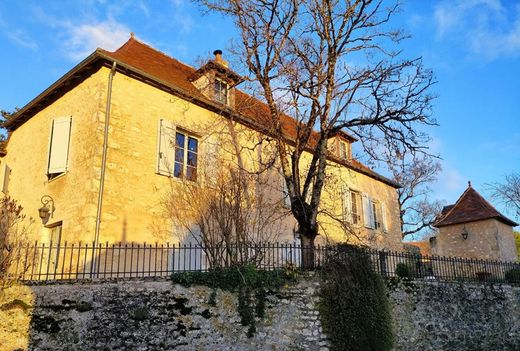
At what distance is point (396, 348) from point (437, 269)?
331 centimetres

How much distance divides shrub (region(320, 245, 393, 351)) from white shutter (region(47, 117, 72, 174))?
717cm

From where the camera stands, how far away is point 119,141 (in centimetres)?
1084

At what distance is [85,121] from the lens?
11.1 metres

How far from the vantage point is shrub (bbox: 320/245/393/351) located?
8.57 metres

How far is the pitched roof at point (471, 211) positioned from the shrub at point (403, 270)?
12338mm

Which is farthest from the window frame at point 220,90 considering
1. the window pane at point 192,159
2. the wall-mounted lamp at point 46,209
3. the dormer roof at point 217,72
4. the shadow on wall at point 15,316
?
the shadow on wall at point 15,316

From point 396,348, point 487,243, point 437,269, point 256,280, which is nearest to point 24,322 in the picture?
point 256,280

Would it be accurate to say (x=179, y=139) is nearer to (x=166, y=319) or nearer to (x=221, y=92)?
(x=221, y=92)

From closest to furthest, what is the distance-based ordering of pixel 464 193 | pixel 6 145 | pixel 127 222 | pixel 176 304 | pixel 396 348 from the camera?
pixel 176 304, pixel 396 348, pixel 127 222, pixel 6 145, pixel 464 193

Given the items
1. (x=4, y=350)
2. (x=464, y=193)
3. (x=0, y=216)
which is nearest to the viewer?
(x=4, y=350)

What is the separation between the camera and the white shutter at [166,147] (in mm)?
11523

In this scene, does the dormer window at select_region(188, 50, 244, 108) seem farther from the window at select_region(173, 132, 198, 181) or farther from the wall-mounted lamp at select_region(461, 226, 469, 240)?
the wall-mounted lamp at select_region(461, 226, 469, 240)

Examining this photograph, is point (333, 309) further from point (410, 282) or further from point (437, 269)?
point (437, 269)

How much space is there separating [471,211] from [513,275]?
9.22m
